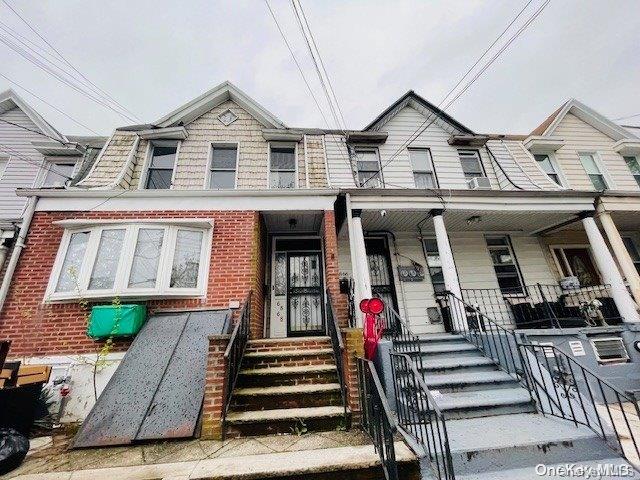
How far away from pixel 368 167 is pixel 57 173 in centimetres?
973

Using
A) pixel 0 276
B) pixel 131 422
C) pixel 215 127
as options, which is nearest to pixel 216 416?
pixel 131 422

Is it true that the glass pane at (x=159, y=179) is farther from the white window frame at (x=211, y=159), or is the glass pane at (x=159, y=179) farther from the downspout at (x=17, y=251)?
the downspout at (x=17, y=251)

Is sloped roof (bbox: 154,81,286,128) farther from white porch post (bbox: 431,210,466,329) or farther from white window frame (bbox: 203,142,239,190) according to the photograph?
white porch post (bbox: 431,210,466,329)

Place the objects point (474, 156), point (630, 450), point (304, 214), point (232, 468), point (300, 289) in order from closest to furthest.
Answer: point (232, 468)
point (630, 450)
point (304, 214)
point (300, 289)
point (474, 156)

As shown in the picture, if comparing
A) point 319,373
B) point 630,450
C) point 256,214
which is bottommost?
point 630,450

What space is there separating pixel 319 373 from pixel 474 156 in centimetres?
865

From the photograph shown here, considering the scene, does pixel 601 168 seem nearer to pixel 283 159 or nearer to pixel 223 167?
pixel 283 159

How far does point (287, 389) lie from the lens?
423 centimetres

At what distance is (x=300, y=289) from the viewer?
774cm

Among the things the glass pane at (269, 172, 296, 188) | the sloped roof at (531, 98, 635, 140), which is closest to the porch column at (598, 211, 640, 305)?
the sloped roof at (531, 98, 635, 140)

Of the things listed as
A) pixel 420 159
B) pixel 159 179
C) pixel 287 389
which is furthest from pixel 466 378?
pixel 159 179

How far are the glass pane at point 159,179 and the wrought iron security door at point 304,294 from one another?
153 inches

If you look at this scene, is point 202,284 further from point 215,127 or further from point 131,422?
point 215,127

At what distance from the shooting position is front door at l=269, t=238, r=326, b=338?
7.34m
